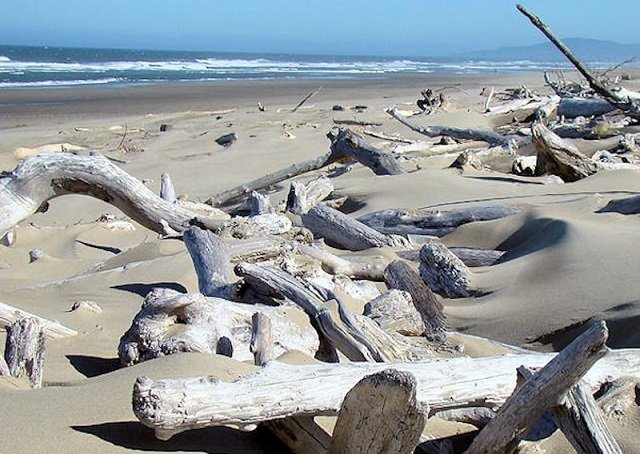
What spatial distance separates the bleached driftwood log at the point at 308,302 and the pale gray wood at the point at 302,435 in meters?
0.73

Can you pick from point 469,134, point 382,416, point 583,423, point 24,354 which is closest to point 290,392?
point 382,416

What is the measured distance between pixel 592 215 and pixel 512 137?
517cm

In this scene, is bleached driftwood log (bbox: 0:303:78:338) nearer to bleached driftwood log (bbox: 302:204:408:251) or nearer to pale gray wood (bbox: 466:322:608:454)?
pale gray wood (bbox: 466:322:608:454)

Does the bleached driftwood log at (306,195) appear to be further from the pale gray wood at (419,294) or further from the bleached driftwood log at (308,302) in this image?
the bleached driftwood log at (308,302)

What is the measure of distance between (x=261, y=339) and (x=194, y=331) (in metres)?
0.31

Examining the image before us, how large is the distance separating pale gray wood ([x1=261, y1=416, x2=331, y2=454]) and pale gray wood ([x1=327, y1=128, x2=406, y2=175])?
6.34 meters

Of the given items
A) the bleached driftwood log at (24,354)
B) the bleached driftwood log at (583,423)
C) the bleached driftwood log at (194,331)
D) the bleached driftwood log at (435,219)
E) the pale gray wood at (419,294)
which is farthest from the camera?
the bleached driftwood log at (435,219)

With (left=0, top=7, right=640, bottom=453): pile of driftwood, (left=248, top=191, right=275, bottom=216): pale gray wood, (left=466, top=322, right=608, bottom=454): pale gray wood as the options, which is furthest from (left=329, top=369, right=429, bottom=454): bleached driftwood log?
(left=248, top=191, right=275, bottom=216): pale gray wood

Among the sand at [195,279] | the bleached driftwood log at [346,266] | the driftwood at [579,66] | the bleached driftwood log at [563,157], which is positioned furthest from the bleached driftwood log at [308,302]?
the bleached driftwood log at [563,157]

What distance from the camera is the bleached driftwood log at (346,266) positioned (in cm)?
495

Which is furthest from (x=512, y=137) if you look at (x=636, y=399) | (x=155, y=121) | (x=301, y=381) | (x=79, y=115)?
(x=79, y=115)

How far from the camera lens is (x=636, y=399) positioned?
9.31 feet

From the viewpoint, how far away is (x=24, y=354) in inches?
117

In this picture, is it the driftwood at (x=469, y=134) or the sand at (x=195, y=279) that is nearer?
the sand at (x=195, y=279)
